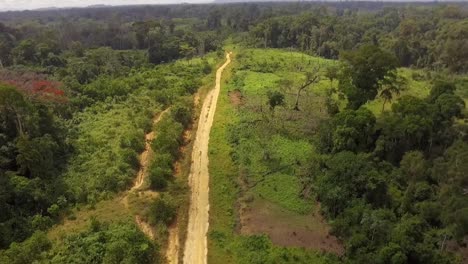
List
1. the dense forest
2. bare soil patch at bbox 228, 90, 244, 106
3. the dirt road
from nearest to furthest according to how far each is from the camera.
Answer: the dense forest < the dirt road < bare soil patch at bbox 228, 90, 244, 106

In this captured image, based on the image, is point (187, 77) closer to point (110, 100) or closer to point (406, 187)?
point (110, 100)

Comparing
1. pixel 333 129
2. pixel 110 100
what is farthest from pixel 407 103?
pixel 110 100

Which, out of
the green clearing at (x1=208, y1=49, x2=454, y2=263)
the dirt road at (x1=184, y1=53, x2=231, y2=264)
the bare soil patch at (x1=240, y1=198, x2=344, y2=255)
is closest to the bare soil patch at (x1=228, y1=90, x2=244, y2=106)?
the green clearing at (x1=208, y1=49, x2=454, y2=263)

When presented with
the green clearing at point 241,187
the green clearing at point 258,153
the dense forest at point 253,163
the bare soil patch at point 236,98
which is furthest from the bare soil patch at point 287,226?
the bare soil patch at point 236,98

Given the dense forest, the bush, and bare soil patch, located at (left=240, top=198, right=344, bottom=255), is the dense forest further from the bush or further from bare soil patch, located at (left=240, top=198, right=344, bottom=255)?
bare soil patch, located at (left=240, top=198, right=344, bottom=255)

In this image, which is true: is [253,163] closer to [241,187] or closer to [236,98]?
[241,187]

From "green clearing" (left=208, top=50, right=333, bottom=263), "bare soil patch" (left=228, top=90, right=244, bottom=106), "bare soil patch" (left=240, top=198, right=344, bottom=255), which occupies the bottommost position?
"bare soil patch" (left=240, top=198, right=344, bottom=255)

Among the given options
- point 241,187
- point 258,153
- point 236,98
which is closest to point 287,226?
point 241,187

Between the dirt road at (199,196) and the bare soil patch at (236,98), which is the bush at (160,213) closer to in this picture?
the dirt road at (199,196)
